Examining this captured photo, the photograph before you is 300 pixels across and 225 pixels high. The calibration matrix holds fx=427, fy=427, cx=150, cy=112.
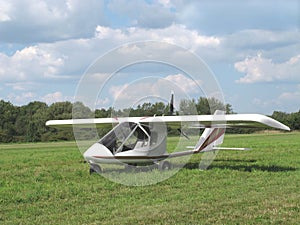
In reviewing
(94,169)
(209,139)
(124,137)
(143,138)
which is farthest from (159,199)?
(209,139)

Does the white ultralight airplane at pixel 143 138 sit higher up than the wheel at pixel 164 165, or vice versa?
the white ultralight airplane at pixel 143 138

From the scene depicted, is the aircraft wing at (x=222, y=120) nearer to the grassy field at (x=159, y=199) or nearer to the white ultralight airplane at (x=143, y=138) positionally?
the white ultralight airplane at (x=143, y=138)

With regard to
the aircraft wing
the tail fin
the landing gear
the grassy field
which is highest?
the aircraft wing

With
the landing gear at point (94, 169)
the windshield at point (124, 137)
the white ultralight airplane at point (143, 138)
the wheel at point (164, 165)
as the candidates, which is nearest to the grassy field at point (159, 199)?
the landing gear at point (94, 169)

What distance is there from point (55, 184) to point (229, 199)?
506 cm

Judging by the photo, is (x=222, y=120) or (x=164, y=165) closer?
(x=222, y=120)

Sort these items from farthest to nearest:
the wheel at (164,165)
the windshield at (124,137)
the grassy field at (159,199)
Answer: the wheel at (164,165), the windshield at (124,137), the grassy field at (159,199)

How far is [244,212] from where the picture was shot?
7.67 meters

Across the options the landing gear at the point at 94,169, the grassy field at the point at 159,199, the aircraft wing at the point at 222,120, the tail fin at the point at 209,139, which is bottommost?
the grassy field at the point at 159,199

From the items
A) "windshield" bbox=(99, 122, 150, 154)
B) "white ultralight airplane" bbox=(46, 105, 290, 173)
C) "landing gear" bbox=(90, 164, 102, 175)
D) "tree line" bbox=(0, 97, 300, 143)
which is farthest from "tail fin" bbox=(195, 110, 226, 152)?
"tree line" bbox=(0, 97, 300, 143)

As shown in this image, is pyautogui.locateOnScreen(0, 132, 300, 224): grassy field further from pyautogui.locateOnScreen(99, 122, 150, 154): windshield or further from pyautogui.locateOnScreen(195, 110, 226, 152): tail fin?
pyautogui.locateOnScreen(195, 110, 226, 152): tail fin

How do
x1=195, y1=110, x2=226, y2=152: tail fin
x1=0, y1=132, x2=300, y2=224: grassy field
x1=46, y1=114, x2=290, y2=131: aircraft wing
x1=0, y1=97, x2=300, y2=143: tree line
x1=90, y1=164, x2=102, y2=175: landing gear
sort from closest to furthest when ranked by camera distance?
x1=0, y1=132, x2=300, y2=224: grassy field → x1=46, y1=114, x2=290, y2=131: aircraft wing → x1=90, y1=164, x2=102, y2=175: landing gear → x1=195, y1=110, x2=226, y2=152: tail fin → x1=0, y1=97, x2=300, y2=143: tree line

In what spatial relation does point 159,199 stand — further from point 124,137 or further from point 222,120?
→ point 222,120

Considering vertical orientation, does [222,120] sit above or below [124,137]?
above
